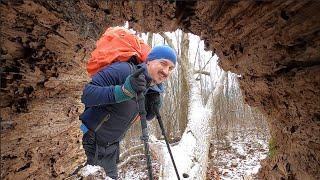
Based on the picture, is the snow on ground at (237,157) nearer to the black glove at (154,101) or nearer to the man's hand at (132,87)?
the black glove at (154,101)

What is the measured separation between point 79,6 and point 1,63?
38cm

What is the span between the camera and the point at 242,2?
3.31ft

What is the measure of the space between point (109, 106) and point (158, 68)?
68 cm

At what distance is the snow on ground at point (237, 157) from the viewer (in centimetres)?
578

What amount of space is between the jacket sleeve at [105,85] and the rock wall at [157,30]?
1.18m

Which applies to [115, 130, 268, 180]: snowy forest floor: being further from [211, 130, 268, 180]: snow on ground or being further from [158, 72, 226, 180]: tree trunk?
[158, 72, 226, 180]: tree trunk

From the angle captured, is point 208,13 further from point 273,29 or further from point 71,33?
point 71,33

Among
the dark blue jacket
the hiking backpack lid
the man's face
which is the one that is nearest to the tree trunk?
the dark blue jacket

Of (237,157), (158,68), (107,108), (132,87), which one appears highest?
(158,68)

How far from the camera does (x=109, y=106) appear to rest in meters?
2.99

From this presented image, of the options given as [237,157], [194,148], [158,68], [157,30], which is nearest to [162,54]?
[158,68]

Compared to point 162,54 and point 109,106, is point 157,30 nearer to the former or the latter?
point 162,54

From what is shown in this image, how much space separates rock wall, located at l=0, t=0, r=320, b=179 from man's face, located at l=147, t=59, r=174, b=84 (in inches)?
61.0

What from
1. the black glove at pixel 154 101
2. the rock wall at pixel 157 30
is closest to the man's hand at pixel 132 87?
the black glove at pixel 154 101
